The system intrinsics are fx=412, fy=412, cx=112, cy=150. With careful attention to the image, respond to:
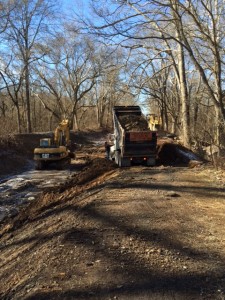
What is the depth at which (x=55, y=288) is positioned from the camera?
4734mm

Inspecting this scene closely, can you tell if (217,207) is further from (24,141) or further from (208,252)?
(24,141)

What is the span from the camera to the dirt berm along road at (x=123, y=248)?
15.3 feet

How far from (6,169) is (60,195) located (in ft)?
30.3

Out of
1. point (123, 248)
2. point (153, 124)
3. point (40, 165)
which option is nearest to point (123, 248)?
point (123, 248)

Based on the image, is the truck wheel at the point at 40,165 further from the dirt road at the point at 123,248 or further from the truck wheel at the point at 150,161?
the dirt road at the point at 123,248

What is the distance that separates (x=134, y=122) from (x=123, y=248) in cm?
1269

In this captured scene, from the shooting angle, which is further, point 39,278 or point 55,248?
point 55,248

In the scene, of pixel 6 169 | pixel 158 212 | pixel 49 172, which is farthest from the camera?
pixel 6 169

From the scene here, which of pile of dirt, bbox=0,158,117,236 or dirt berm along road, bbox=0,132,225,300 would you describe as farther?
pile of dirt, bbox=0,158,117,236

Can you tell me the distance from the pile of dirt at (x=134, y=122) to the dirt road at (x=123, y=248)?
788 cm

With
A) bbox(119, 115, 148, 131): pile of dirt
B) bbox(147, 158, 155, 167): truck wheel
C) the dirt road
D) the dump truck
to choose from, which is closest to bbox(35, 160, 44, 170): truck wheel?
the dump truck

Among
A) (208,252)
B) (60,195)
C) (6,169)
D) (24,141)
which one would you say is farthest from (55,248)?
(24,141)

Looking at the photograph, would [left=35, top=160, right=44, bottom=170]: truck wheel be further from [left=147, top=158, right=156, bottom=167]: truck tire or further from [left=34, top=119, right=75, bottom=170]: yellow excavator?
[left=147, top=158, right=156, bottom=167]: truck tire

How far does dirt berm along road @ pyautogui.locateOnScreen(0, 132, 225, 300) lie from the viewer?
4.66 m
